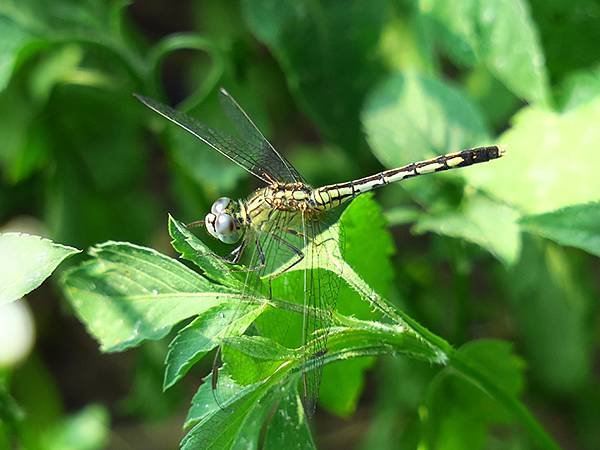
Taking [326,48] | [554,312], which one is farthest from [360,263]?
[554,312]

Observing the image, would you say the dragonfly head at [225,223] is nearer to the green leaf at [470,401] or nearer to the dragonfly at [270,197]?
the dragonfly at [270,197]

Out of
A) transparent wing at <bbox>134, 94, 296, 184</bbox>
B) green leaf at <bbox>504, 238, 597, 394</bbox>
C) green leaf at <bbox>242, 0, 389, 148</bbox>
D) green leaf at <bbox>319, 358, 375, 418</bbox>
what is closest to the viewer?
green leaf at <bbox>319, 358, 375, 418</bbox>

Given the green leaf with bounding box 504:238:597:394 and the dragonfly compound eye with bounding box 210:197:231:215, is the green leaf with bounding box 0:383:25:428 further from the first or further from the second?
the green leaf with bounding box 504:238:597:394

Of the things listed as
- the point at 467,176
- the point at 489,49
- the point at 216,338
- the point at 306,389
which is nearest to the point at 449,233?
the point at 467,176

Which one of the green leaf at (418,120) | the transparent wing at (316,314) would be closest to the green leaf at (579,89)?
the green leaf at (418,120)

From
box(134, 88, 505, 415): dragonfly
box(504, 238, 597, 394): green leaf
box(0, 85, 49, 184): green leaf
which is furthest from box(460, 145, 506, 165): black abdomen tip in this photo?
box(0, 85, 49, 184): green leaf

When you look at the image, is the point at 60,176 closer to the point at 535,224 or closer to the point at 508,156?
the point at 508,156

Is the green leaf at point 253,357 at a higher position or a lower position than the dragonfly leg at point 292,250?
lower

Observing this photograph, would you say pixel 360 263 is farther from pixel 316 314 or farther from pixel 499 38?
pixel 499 38
